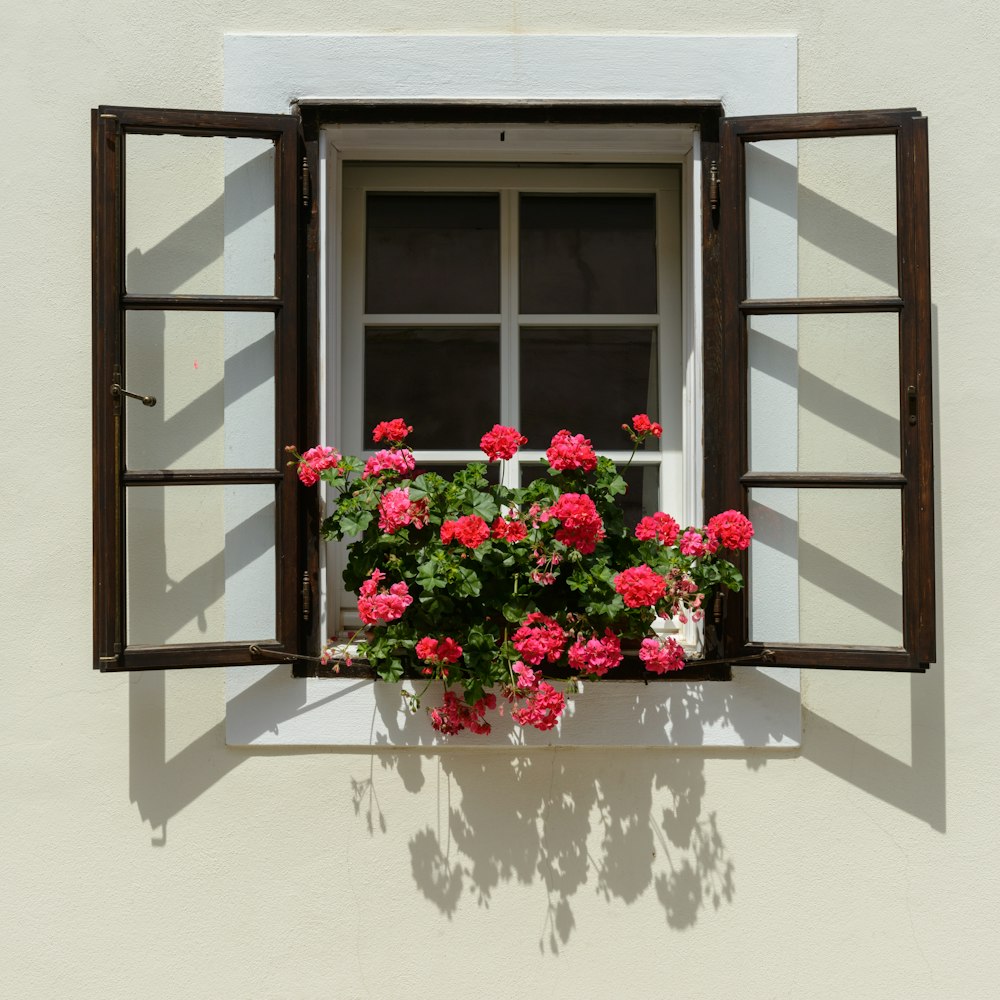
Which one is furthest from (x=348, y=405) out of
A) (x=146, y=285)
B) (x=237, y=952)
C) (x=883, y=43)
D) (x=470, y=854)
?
(x=883, y=43)

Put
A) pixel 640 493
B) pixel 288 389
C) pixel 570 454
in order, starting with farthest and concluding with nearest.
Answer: pixel 640 493 < pixel 288 389 < pixel 570 454

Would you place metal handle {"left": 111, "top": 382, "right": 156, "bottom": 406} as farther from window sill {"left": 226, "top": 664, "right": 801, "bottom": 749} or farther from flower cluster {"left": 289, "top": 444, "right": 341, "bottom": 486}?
window sill {"left": 226, "top": 664, "right": 801, "bottom": 749}

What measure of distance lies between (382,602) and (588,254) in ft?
3.72

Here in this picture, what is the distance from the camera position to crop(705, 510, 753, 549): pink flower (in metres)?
2.00

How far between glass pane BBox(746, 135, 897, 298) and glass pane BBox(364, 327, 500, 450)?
0.72 metres

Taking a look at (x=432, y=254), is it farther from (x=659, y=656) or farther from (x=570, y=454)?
(x=659, y=656)

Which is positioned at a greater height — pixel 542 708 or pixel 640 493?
pixel 640 493

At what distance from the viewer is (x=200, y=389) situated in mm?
2246

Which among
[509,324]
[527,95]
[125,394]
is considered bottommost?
[125,394]

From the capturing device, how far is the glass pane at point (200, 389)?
2229 millimetres

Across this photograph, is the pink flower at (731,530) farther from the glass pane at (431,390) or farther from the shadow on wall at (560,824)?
the glass pane at (431,390)

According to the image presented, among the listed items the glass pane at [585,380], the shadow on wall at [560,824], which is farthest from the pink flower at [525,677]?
the glass pane at [585,380]

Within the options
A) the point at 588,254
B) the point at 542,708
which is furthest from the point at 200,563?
the point at 588,254

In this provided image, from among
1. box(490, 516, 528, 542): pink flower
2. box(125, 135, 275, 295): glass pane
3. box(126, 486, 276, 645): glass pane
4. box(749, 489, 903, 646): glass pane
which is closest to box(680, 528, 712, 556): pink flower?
box(749, 489, 903, 646): glass pane
